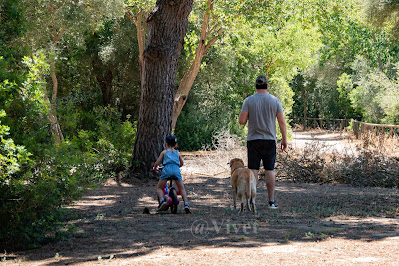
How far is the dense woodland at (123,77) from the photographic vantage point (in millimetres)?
5727

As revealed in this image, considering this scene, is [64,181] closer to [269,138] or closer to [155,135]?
[269,138]

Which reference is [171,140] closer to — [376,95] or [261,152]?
[261,152]

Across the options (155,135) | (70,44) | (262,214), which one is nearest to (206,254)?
(262,214)

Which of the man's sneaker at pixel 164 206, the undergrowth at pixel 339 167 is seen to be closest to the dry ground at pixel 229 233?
the man's sneaker at pixel 164 206

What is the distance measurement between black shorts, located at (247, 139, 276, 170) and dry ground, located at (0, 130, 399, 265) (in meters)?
0.75

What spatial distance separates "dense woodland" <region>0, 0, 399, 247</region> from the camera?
18.8 feet

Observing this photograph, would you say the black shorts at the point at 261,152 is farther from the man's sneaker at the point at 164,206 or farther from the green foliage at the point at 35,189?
the green foliage at the point at 35,189

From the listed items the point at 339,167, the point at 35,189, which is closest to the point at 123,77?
the point at 339,167

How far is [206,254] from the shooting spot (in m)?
5.10

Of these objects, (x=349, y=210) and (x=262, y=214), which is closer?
(x=262, y=214)

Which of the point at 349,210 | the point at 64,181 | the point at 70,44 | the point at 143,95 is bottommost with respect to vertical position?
the point at 349,210

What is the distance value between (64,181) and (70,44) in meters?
21.2

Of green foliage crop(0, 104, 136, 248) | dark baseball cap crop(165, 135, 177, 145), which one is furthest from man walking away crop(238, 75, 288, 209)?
green foliage crop(0, 104, 136, 248)

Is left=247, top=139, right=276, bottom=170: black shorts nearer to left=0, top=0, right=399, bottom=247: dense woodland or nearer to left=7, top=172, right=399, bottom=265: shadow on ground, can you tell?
left=7, top=172, right=399, bottom=265: shadow on ground
